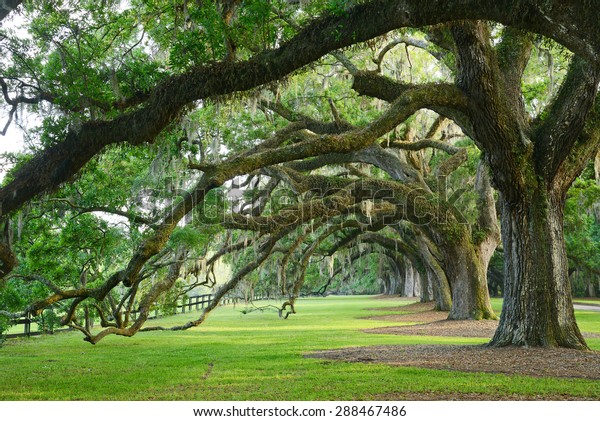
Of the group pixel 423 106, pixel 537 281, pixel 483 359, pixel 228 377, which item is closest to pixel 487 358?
pixel 483 359

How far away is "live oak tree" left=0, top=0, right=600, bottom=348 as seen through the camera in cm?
741

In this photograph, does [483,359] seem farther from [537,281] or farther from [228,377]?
[228,377]

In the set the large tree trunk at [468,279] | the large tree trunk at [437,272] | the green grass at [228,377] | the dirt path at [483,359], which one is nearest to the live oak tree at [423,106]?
the dirt path at [483,359]

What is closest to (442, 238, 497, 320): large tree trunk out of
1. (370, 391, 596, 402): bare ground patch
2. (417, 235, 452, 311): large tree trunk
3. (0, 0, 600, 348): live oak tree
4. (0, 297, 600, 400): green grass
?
(417, 235, 452, 311): large tree trunk

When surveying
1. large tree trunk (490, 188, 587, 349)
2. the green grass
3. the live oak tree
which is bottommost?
the green grass

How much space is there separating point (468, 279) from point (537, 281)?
27.8ft

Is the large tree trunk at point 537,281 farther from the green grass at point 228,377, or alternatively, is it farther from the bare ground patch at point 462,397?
the bare ground patch at point 462,397

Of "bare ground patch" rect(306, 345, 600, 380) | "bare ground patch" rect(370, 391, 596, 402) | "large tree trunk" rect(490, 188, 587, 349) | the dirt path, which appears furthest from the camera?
"large tree trunk" rect(490, 188, 587, 349)

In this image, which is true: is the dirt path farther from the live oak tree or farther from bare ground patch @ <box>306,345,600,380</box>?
the live oak tree

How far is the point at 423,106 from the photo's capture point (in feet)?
32.2

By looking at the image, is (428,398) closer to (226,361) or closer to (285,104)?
(226,361)

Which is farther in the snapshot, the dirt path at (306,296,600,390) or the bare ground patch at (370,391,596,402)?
the dirt path at (306,296,600,390)

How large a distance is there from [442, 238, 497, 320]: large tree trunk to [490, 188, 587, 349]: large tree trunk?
25.8 ft

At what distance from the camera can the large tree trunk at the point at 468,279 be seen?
60.5 feet
